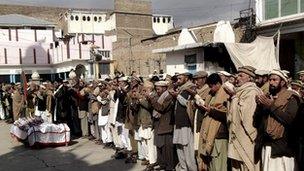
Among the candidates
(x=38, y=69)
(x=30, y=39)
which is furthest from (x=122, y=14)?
(x=38, y=69)

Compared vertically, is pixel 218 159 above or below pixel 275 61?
below

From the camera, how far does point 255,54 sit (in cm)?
1502

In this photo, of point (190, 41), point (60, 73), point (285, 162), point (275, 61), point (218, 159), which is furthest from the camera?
point (60, 73)

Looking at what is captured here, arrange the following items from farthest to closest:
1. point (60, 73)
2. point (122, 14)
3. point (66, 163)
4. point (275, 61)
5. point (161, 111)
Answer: point (122, 14) < point (60, 73) < point (275, 61) < point (66, 163) < point (161, 111)

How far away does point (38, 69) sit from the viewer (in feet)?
104

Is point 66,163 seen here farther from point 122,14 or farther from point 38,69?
point 122,14

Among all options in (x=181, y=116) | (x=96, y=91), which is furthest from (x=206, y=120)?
(x=96, y=91)

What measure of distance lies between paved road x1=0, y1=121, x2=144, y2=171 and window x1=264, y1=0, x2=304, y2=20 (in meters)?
9.53

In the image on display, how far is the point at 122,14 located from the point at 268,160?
161 ft

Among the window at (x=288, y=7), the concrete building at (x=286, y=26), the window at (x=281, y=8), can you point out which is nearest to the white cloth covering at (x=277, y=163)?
the concrete building at (x=286, y=26)

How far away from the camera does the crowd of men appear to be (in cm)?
479

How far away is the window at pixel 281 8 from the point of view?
1582cm

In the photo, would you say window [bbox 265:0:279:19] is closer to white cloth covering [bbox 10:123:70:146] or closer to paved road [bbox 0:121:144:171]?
paved road [bbox 0:121:144:171]

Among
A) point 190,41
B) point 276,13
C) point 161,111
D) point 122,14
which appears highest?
point 122,14
